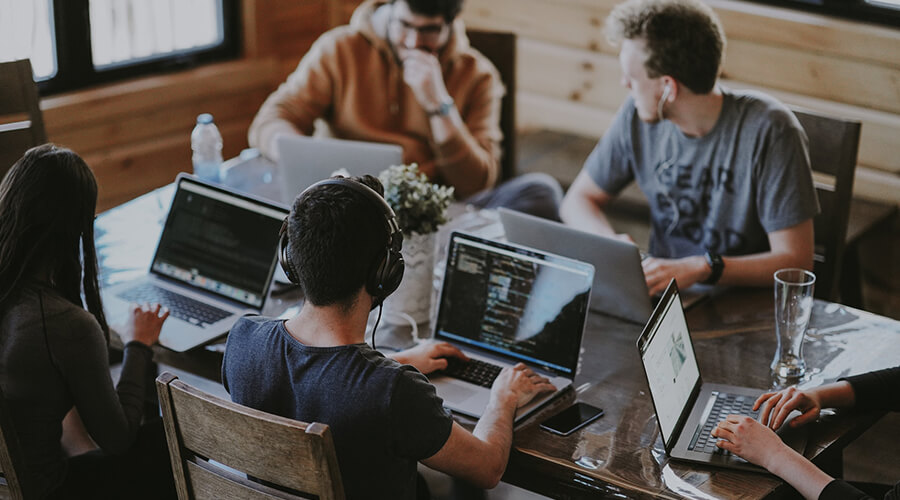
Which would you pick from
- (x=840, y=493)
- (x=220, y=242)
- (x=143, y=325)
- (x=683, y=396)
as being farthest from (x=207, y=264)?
(x=840, y=493)

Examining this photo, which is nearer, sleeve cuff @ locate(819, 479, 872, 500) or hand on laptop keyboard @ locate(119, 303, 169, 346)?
sleeve cuff @ locate(819, 479, 872, 500)

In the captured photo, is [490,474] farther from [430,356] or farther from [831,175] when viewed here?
[831,175]

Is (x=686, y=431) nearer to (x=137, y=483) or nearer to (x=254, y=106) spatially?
(x=137, y=483)

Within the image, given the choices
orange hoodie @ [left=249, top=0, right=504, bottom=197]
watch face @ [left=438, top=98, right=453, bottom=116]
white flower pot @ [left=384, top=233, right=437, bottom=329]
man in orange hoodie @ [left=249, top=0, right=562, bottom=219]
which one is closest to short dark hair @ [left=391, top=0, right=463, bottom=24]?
man in orange hoodie @ [left=249, top=0, right=562, bottom=219]

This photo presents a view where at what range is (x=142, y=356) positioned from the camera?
2006mm

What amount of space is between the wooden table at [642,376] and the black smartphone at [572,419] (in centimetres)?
1

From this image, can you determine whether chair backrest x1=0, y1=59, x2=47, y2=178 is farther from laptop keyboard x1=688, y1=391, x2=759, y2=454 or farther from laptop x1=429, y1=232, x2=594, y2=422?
laptop keyboard x1=688, y1=391, x2=759, y2=454

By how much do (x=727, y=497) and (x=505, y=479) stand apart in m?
0.37

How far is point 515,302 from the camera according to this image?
1.97 meters

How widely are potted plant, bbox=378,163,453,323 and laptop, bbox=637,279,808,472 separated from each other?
1.77ft

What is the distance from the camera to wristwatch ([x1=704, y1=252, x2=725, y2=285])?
2.24m

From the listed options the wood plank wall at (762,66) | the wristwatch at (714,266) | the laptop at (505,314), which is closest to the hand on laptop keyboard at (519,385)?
the laptop at (505,314)

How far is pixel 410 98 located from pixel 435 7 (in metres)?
0.36

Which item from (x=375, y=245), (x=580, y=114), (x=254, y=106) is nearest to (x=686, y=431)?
(x=375, y=245)
